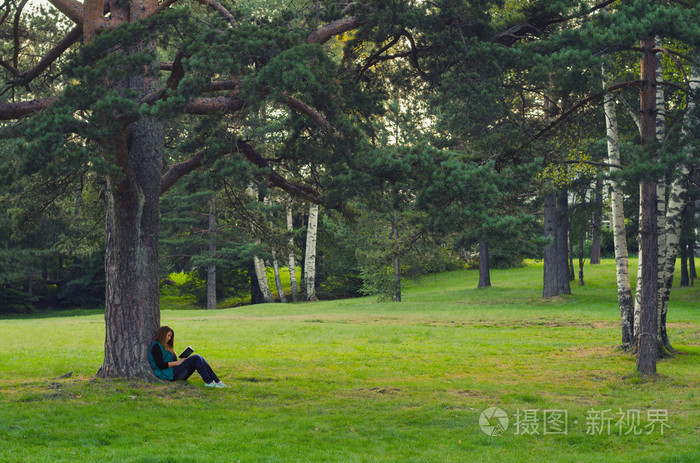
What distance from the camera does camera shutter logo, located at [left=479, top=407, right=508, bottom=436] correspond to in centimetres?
775

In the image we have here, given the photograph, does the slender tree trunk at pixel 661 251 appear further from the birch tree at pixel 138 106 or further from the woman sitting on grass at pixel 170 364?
the woman sitting on grass at pixel 170 364

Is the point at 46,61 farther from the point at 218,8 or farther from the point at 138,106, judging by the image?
the point at 138,106

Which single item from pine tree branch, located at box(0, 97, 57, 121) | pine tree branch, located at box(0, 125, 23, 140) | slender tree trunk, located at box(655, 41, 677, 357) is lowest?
slender tree trunk, located at box(655, 41, 677, 357)

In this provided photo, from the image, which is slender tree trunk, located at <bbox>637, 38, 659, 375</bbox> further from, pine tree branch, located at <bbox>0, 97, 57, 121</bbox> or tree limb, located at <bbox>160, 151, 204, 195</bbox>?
pine tree branch, located at <bbox>0, 97, 57, 121</bbox>

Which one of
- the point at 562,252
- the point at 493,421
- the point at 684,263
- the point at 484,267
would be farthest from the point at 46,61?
the point at 684,263

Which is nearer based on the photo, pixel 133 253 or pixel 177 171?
pixel 133 253

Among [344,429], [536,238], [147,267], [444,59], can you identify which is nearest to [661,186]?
[536,238]

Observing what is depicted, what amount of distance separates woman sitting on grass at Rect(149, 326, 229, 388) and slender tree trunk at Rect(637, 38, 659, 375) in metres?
6.84

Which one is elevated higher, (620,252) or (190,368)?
(620,252)

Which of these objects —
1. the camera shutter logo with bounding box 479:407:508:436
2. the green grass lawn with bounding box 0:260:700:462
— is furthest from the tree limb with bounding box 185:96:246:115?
the camera shutter logo with bounding box 479:407:508:436

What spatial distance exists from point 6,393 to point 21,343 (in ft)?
29.1

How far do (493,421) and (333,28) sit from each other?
662 cm

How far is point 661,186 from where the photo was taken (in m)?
12.9

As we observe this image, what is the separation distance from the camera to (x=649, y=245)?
10.8 metres
